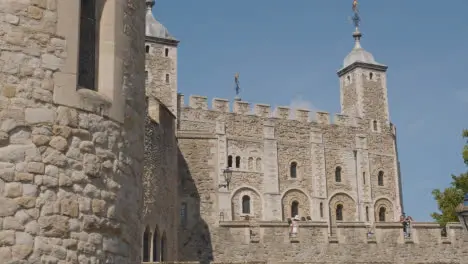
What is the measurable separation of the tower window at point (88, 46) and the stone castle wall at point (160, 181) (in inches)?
295

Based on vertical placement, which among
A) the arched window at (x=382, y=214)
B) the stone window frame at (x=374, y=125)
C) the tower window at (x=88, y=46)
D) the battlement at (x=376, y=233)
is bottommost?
the battlement at (x=376, y=233)

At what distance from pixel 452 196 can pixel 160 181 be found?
53.8ft

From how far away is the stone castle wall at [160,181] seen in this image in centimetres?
1291

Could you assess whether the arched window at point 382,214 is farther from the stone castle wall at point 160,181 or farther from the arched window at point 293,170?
the stone castle wall at point 160,181

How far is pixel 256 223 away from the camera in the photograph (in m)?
17.6

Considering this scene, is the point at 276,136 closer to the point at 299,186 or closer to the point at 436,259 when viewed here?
the point at 299,186

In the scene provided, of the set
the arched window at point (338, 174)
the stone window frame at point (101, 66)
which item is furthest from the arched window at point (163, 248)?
the arched window at point (338, 174)

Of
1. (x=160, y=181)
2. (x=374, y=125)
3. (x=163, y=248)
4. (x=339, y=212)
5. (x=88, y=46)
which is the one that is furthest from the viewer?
(x=374, y=125)

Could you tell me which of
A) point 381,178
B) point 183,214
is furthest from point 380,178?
point 183,214

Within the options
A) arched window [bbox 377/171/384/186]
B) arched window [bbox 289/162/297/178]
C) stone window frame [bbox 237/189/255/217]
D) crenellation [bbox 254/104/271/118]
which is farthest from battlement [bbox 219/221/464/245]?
arched window [bbox 377/171/384/186]

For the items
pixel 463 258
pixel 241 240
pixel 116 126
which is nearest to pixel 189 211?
pixel 241 240

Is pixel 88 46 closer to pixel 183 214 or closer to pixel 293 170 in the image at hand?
pixel 183 214

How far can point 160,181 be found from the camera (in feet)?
44.6

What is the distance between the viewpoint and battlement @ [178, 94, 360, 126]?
40156 mm
